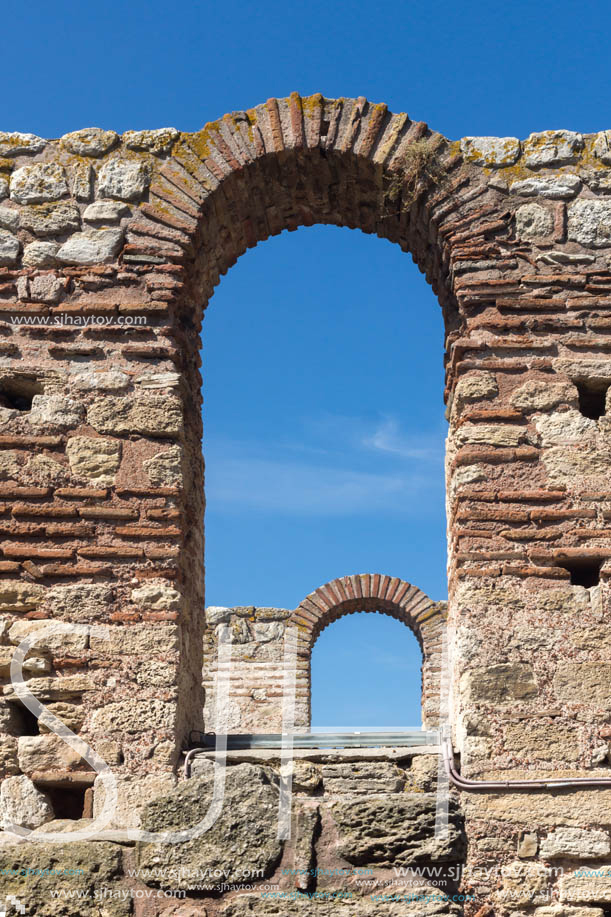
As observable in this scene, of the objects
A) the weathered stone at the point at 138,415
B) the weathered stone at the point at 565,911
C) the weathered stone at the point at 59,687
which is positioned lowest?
the weathered stone at the point at 565,911

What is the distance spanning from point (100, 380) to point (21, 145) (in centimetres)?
147

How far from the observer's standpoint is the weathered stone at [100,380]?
4750 mm

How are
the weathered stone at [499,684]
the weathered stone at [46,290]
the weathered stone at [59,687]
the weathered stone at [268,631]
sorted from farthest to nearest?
the weathered stone at [268,631], the weathered stone at [46,290], the weathered stone at [59,687], the weathered stone at [499,684]

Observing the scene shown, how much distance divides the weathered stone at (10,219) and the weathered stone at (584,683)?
3491 mm

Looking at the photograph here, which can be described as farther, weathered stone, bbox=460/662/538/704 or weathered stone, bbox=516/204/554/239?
weathered stone, bbox=516/204/554/239

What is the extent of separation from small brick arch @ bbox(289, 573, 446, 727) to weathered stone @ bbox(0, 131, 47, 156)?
668cm

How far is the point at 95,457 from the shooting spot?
464 cm

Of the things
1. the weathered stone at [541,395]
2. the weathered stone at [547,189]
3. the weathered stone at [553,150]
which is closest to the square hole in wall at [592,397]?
the weathered stone at [541,395]

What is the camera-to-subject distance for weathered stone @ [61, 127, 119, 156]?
519 centimetres

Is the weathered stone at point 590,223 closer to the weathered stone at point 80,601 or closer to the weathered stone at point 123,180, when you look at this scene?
the weathered stone at point 123,180

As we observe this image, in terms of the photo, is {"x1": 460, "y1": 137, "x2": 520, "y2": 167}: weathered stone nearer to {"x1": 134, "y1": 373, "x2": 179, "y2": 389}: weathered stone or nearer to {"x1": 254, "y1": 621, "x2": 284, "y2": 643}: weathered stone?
{"x1": 134, "y1": 373, "x2": 179, "y2": 389}: weathered stone

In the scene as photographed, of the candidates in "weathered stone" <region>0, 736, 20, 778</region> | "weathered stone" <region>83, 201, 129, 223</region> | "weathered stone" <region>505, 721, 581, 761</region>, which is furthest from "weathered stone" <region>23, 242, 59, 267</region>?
"weathered stone" <region>505, 721, 581, 761</region>

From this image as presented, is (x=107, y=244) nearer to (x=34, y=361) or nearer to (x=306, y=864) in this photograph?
(x=34, y=361)

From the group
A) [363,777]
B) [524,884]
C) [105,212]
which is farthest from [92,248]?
[524,884]
